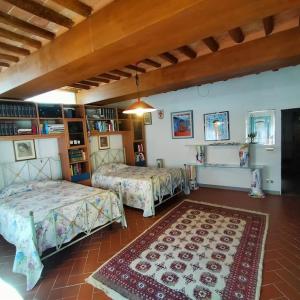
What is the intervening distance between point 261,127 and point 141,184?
110 inches

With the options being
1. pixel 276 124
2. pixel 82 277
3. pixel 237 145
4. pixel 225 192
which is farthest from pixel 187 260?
pixel 276 124

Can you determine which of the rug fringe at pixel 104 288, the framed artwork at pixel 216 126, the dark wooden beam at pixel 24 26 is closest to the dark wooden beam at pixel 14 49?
the dark wooden beam at pixel 24 26

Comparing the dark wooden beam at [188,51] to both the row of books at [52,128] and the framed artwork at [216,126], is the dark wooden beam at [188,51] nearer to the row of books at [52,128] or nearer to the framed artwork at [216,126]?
the framed artwork at [216,126]

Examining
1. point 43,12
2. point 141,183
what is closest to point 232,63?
point 43,12

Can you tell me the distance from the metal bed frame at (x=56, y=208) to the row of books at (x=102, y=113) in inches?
52.7

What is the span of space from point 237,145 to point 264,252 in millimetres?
2536

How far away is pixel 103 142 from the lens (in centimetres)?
523

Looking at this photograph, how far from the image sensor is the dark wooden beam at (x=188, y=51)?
106 inches

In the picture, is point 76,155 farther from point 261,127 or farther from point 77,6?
point 261,127

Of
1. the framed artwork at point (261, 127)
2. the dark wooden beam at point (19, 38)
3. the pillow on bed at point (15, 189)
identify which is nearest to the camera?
the dark wooden beam at point (19, 38)

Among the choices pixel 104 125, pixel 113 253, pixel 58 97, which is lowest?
pixel 113 253

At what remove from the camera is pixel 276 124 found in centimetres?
404

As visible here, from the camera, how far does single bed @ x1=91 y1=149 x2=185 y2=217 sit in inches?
141

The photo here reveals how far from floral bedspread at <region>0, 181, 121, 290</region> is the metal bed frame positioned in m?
0.01
